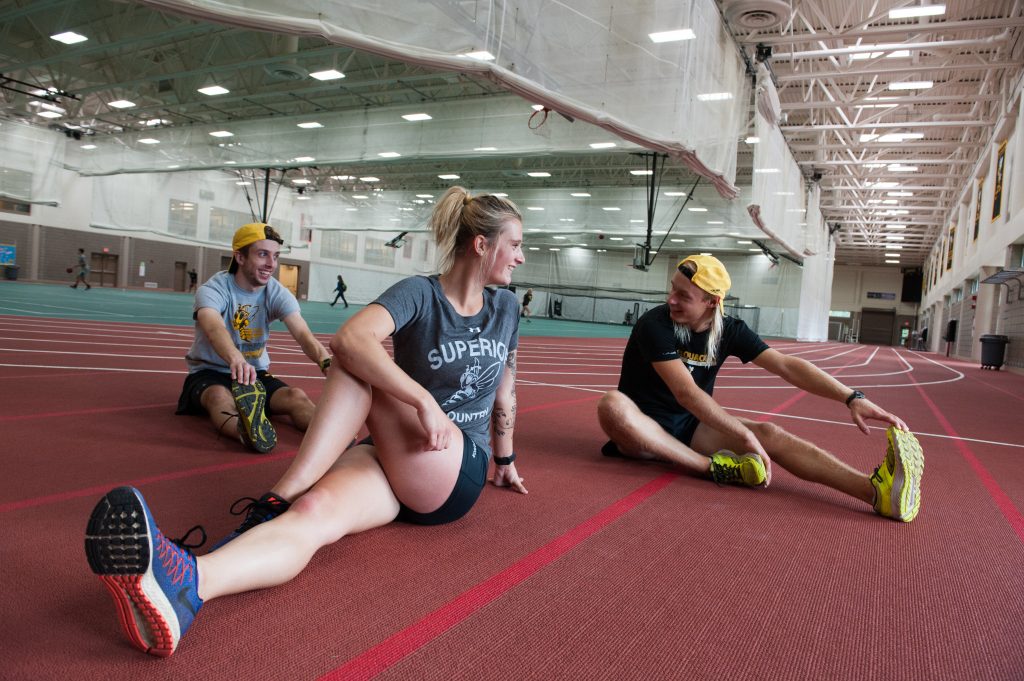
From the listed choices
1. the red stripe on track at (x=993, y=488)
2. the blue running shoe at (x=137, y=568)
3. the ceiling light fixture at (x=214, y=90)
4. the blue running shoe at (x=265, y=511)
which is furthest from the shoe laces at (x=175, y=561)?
the ceiling light fixture at (x=214, y=90)

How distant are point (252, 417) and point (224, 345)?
44 centimetres

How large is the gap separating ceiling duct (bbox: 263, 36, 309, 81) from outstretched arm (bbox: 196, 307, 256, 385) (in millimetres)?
13957

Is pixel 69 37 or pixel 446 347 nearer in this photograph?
pixel 446 347

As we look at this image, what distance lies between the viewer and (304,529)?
5.90 feet

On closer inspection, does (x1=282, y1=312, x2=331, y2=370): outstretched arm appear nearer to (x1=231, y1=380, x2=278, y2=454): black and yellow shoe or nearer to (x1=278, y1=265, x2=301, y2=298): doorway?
(x1=231, y1=380, x2=278, y2=454): black and yellow shoe

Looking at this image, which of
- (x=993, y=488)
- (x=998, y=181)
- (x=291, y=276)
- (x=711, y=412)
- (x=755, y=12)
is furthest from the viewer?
(x=291, y=276)

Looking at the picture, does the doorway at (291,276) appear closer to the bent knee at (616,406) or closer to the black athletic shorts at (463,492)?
the bent knee at (616,406)

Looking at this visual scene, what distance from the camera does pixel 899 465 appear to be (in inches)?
111

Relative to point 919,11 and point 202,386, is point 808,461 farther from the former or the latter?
point 919,11

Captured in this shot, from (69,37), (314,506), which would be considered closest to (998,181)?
(314,506)

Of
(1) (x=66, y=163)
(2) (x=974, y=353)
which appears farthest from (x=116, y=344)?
(2) (x=974, y=353)

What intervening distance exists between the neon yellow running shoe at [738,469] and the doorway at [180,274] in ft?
117

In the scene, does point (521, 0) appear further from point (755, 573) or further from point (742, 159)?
point (742, 159)

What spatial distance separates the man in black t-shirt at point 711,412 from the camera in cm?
292
